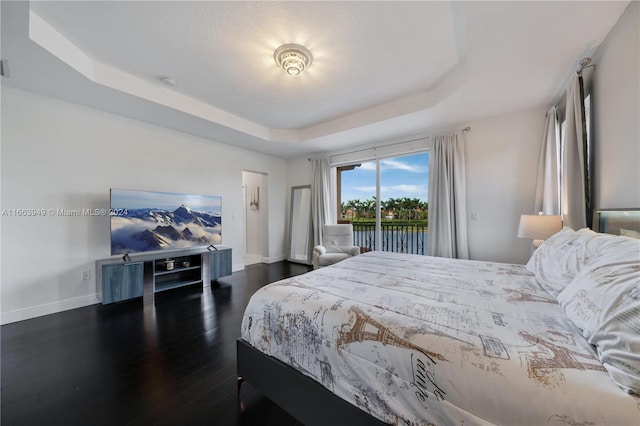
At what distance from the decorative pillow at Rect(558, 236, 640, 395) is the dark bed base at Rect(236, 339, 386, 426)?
82 cm

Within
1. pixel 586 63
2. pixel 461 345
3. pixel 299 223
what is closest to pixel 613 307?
pixel 461 345

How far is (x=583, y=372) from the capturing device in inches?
29.0

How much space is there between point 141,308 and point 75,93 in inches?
104

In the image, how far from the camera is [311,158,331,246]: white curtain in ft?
17.0

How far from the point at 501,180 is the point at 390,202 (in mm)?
1790

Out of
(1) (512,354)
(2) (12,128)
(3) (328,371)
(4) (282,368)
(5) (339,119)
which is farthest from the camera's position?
(5) (339,119)

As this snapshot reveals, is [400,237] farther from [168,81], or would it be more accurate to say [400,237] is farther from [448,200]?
[168,81]

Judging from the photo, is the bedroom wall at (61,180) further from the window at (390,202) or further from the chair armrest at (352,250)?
the window at (390,202)

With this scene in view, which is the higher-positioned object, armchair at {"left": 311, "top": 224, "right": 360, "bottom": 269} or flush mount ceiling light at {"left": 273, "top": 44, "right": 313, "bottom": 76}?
flush mount ceiling light at {"left": 273, "top": 44, "right": 313, "bottom": 76}

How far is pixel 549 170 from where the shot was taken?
2.88 metres

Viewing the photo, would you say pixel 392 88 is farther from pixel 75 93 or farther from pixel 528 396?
pixel 75 93

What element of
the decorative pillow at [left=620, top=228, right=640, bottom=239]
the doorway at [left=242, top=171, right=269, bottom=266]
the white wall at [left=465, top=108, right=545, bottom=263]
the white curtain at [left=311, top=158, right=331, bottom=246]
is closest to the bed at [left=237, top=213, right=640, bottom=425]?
the decorative pillow at [left=620, top=228, right=640, bottom=239]

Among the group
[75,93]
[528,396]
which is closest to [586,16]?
[528,396]

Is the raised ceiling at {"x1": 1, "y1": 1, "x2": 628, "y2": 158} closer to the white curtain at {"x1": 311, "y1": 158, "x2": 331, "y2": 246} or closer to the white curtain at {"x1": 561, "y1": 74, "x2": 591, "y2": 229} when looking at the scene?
the white curtain at {"x1": 561, "y1": 74, "x2": 591, "y2": 229}
